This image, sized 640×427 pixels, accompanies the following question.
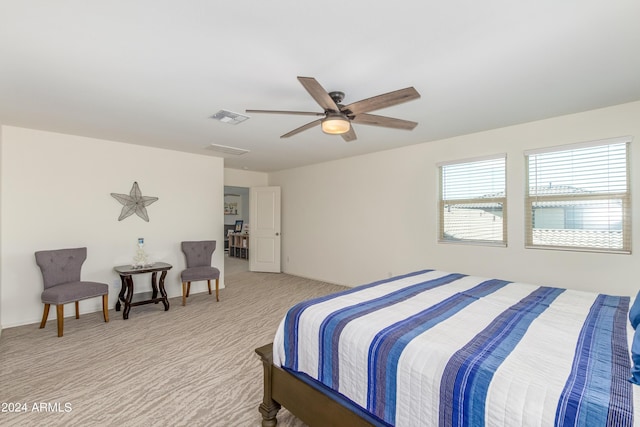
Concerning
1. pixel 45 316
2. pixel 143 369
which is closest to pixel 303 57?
pixel 143 369

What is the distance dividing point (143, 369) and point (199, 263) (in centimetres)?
247

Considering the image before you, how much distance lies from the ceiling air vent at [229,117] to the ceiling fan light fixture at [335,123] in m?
1.29

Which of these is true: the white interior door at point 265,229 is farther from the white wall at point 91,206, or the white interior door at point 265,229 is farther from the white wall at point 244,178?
the white wall at point 91,206

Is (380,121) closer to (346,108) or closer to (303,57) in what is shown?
(346,108)

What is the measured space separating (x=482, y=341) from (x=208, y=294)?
455 centimetres

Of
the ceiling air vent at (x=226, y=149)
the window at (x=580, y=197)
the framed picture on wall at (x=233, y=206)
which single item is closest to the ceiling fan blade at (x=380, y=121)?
the window at (x=580, y=197)

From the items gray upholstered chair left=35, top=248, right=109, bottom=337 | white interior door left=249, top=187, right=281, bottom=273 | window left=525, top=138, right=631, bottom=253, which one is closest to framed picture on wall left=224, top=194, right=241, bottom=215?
white interior door left=249, top=187, right=281, bottom=273

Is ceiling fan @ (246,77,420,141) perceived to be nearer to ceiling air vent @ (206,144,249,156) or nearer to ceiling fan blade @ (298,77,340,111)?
ceiling fan blade @ (298,77,340,111)

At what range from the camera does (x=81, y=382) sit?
2.37 m

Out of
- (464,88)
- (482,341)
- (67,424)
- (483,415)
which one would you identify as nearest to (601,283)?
(464,88)

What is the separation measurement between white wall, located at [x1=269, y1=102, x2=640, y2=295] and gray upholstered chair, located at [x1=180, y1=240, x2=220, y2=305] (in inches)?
83.4

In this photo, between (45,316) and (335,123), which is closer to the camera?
(335,123)

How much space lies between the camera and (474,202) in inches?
160

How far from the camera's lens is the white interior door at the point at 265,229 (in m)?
6.90
